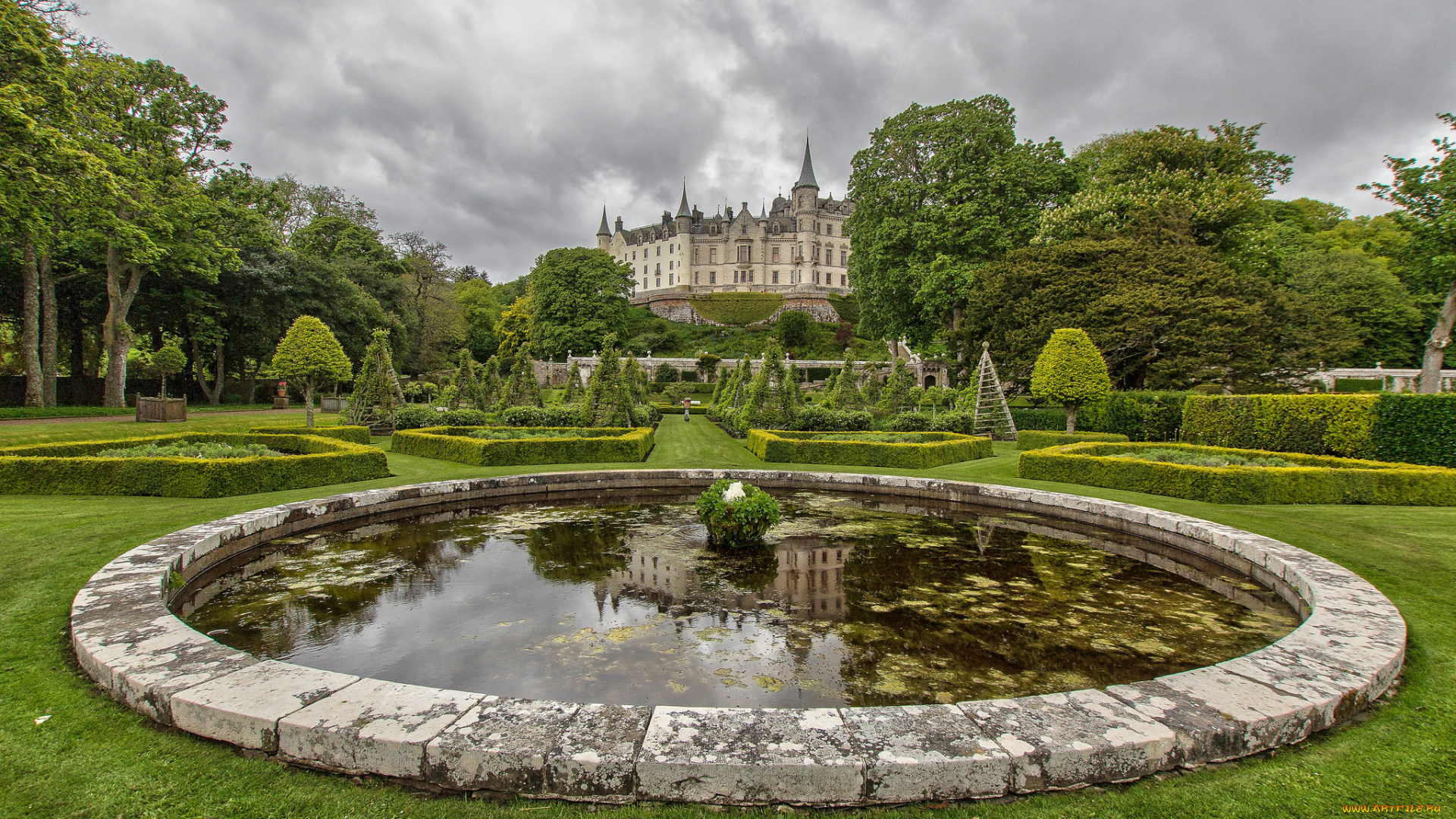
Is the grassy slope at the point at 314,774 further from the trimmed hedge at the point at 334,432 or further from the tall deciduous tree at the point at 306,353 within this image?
the tall deciduous tree at the point at 306,353

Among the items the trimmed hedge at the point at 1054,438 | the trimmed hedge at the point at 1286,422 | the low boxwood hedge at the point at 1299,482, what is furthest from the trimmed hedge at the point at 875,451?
the trimmed hedge at the point at 1286,422

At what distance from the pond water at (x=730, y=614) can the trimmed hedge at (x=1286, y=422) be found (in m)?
A: 6.55

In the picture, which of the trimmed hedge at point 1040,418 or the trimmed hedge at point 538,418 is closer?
the trimmed hedge at point 538,418

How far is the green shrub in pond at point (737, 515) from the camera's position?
625cm

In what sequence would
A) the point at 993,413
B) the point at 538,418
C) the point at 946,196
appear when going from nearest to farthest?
the point at 538,418 → the point at 993,413 → the point at 946,196

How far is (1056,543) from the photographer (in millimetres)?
6840

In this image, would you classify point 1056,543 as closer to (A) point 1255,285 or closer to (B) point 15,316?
(A) point 1255,285

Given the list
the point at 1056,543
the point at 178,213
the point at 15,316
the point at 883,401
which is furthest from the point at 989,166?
the point at 15,316

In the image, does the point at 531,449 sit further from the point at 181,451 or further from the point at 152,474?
the point at 152,474

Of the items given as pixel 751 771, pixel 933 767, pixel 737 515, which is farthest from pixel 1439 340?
pixel 751 771

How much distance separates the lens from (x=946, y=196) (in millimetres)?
26297


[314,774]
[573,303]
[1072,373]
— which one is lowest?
[314,774]

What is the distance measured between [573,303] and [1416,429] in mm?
45345

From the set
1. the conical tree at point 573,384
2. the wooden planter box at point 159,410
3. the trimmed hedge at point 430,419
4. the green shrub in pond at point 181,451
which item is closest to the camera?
the green shrub in pond at point 181,451
